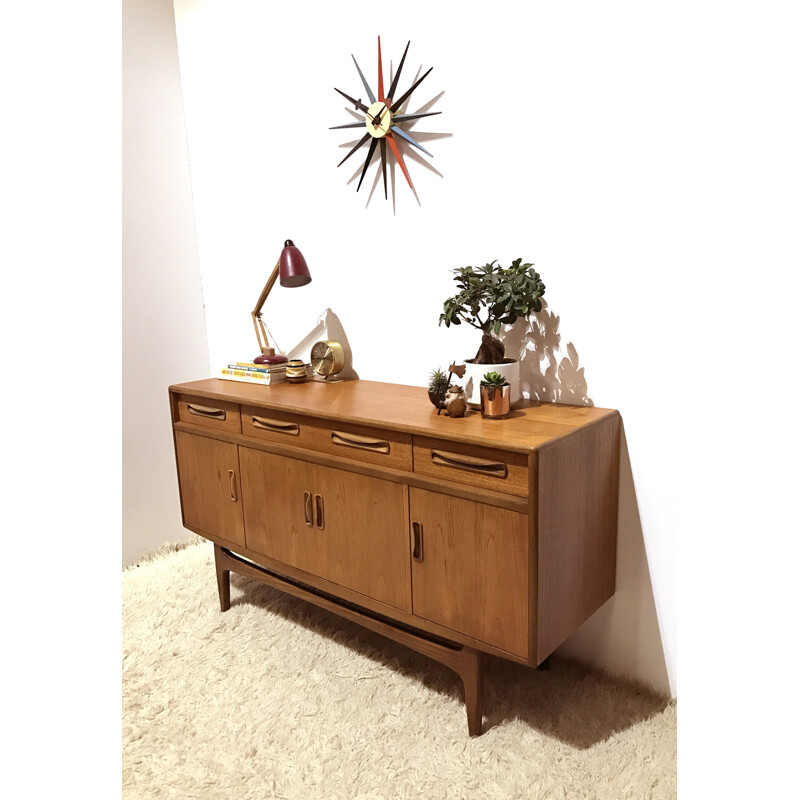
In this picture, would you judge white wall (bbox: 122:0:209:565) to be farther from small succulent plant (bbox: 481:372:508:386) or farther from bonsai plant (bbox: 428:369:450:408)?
small succulent plant (bbox: 481:372:508:386)

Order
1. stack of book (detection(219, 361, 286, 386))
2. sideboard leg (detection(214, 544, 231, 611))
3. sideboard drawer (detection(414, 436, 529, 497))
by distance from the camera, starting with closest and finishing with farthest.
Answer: sideboard drawer (detection(414, 436, 529, 497)), stack of book (detection(219, 361, 286, 386)), sideboard leg (detection(214, 544, 231, 611))

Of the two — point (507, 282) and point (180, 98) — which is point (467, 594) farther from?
point (180, 98)

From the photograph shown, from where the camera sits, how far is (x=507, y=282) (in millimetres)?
1905

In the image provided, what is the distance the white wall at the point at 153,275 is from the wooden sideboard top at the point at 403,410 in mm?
496

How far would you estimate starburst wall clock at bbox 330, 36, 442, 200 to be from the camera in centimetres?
223

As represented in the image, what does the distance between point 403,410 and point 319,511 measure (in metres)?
0.45

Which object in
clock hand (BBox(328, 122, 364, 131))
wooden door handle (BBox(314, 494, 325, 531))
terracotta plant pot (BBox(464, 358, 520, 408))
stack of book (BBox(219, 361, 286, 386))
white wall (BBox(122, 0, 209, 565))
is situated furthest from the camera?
white wall (BBox(122, 0, 209, 565))

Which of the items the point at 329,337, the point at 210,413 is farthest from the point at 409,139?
the point at 210,413

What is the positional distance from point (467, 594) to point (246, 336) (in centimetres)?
170

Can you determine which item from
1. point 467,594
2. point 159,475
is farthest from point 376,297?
point 159,475

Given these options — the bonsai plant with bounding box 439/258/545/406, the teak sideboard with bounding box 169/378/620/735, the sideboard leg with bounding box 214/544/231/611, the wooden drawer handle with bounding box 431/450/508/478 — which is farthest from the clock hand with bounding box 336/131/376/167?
the sideboard leg with bounding box 214/544/231/611

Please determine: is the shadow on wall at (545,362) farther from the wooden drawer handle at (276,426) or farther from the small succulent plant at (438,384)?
the wooden drawer handle at (276,426)

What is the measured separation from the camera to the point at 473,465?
5.76 ft

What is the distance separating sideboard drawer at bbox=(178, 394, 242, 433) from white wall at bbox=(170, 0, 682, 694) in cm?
52
